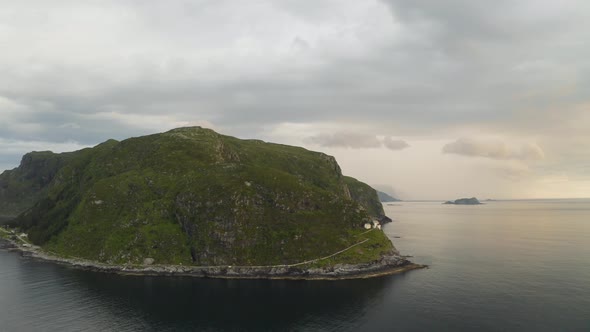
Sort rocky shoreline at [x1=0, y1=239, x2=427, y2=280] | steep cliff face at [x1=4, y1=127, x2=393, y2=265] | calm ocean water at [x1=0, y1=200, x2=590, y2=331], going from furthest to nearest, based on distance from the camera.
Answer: steep cliff face at [x1=4, y1=127, x2=393, y2=265]
rocky shoreline at [x1=0, y1=239, x2=427, y2=280]
calm ocean water at [x1=0, y1=200, x2=590, y2=331]

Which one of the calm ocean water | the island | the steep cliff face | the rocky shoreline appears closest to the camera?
the calm ocean water

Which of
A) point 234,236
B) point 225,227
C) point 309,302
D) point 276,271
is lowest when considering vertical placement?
point 309,302

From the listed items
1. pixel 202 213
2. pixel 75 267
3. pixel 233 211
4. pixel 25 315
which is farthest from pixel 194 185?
pixel 25 315

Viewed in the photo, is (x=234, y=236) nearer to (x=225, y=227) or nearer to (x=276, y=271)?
(x=225, y=227)

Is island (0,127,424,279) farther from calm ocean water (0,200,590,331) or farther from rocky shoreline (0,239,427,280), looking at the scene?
calm ocean water (0,200,590,331)

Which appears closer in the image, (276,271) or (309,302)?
(309,302)

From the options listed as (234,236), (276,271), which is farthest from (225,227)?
(276,271)

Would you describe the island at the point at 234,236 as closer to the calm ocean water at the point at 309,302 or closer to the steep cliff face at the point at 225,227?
the steep cliff face at the point at 225,227

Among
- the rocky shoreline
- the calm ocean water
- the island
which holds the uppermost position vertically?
the island

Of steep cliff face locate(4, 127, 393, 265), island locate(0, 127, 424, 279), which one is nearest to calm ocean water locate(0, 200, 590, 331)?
island locate(0, 127, 424, 279)

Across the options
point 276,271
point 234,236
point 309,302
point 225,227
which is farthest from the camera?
point 225,227

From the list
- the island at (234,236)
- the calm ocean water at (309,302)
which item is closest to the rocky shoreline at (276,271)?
the island at (234,236)
